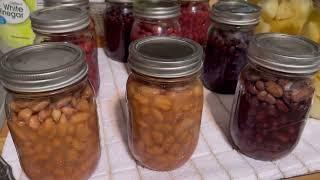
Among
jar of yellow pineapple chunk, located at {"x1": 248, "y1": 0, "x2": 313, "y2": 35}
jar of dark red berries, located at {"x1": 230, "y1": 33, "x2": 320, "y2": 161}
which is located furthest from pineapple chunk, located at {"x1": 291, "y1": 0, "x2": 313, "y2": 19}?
jar of dark red berries, located at {"x1": 230, "y1": 33, "x2": 320, "y2": 161}

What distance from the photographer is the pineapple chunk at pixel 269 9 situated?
0.61 meters

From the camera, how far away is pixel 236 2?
65cm

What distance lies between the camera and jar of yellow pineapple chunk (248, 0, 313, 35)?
60cm

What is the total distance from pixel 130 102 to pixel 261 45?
0.20 m

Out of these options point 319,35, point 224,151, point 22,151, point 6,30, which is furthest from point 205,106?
point 6,30

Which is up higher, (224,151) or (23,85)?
(23,85)

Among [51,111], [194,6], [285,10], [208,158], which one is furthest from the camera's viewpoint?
[194,6]

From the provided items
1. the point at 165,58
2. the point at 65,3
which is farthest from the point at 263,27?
the point at 65,3

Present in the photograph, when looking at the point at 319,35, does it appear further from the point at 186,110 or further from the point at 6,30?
the point at 6,30

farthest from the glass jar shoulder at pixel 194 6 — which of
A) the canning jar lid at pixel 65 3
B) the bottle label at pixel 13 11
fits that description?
the bottle label at pixel 13 11

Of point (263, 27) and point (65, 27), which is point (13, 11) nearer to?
point (65, 27)

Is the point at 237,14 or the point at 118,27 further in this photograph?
the point at 118,27

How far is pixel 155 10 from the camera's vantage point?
60cm

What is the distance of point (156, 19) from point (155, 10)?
0.02m
